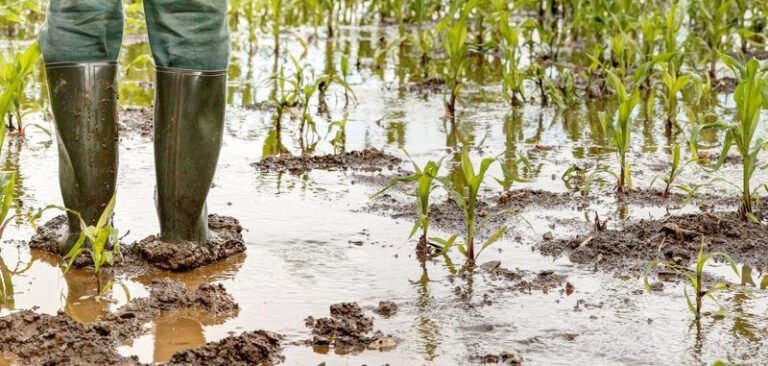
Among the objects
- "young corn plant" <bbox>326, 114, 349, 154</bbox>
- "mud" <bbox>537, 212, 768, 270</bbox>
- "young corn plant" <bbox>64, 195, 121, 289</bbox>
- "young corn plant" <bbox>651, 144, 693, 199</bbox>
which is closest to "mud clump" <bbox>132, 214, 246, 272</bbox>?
"young corn plant" <bbox>64, 195, 121, 289</bbox>

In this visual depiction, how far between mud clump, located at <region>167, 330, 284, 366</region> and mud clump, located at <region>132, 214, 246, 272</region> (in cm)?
69

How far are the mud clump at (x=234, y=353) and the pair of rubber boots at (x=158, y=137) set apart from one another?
0.77 meters

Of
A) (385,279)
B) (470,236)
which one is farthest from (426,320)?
(470,236)

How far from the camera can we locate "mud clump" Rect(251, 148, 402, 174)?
4.53 m

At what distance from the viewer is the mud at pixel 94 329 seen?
2586 millimetres

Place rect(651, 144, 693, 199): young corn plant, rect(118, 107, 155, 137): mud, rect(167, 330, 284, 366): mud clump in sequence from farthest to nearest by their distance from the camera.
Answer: rect(118, 107, 155, 137): mud, rect(651, 144, 693, 199): young corn plant, rect(167, 330, 284, 366): mud clump

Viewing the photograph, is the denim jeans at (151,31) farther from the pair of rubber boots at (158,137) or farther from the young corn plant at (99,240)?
the young corn plant at (99,240)

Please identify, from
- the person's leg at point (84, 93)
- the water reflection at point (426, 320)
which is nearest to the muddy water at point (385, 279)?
the water reflection at point (426, 320)

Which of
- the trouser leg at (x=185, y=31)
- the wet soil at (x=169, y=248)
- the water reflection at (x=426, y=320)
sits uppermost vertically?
the trouser leg at (x=185, y=31)

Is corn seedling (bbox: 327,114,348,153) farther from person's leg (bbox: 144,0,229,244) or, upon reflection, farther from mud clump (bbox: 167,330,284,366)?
mud clump (bbox: 167,330,284,366)

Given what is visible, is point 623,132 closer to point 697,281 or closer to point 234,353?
point 697,281

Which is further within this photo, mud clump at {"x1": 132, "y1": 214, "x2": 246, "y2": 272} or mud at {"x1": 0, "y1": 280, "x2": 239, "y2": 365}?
mud clump at {"x1": 132, "y1": 214, "x2": 246, "y2": 272}

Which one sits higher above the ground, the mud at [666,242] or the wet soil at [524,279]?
the mud at [666,242]

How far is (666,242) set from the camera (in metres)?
3.52
